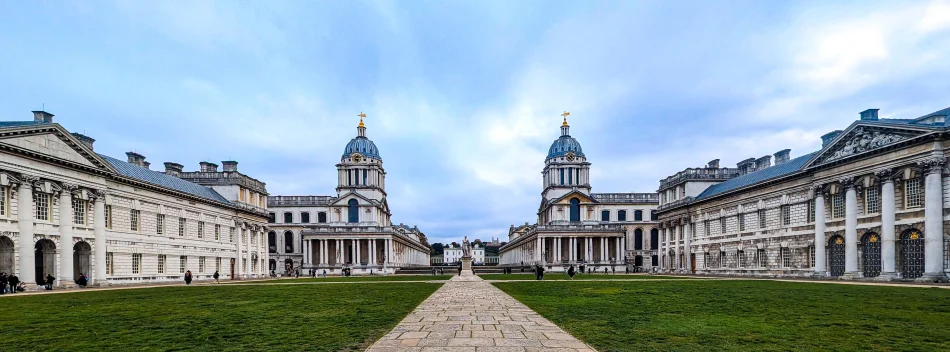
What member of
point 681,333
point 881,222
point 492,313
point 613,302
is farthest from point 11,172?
point 881,222

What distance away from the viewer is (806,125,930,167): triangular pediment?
107 feet

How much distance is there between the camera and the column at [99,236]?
37906 millimetres

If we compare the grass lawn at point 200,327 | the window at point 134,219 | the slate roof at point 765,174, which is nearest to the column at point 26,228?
the window at point 134,219

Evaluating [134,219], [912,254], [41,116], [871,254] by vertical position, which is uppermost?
[41,116]

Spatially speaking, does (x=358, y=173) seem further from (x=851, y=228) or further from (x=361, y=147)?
(x=851, y=228)

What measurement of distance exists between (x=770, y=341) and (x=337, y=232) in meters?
77.6

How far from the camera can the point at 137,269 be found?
43312 mm

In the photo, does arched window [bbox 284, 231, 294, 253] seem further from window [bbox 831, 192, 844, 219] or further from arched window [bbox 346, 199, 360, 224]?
window [bbox 831, 192, 844, 219]

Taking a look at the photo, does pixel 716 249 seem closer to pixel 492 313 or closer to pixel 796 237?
pixel 796 237

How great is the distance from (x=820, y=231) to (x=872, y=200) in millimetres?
5282

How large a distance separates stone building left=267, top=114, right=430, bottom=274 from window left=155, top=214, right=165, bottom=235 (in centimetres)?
3521

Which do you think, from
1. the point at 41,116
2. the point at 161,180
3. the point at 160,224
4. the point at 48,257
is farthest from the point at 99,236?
the point at 161,180

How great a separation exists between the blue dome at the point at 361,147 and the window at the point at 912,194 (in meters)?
79.9

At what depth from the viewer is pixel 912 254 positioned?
3259cm
